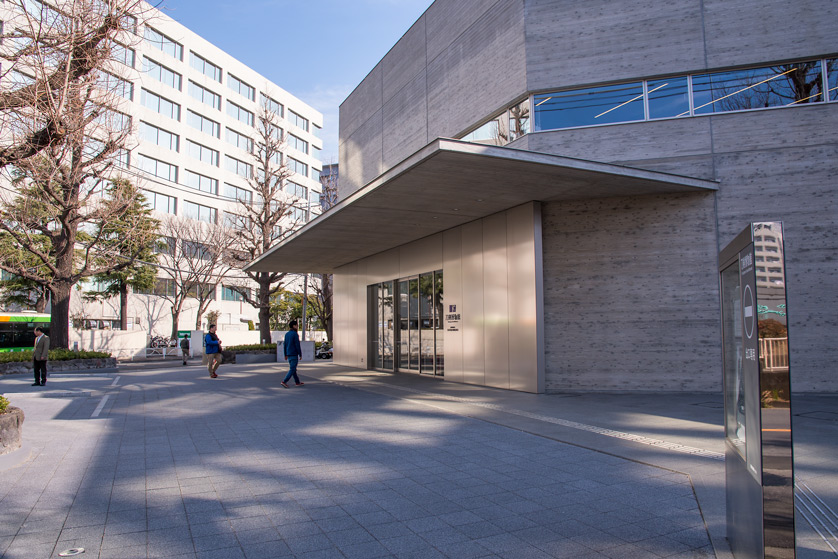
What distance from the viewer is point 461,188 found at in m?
11.9

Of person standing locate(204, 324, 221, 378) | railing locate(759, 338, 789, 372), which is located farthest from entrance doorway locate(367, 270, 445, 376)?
railing locate(759, 338, 789, 372)

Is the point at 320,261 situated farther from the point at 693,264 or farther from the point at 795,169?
the point at 795,169

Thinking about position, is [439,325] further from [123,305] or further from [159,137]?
[159,137]

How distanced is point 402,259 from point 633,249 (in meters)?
8.58

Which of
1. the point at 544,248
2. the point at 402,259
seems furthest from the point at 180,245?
the point at 544,248

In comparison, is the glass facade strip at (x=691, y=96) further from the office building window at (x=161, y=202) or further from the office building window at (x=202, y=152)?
the office building window at (x=202, y=152)

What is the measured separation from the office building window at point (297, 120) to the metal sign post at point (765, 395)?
214 ft

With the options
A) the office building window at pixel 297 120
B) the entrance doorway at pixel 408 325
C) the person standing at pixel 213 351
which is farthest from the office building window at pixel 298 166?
the person standing at pixel 213 351

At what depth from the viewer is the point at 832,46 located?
1235 centimetres

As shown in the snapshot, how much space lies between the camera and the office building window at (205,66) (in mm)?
50750

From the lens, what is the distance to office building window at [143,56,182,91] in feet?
151

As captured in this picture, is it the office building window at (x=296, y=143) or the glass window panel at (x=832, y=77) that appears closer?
the glass window panel at (x=832, y=77)

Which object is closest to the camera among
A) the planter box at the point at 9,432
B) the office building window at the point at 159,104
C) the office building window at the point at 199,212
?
the planter box at the point at 9,432

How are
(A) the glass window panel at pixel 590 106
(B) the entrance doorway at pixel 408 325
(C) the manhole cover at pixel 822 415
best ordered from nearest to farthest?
1. (C) the manhole cover at pixel 822 415
2. (A) the glass window panel at pixel 590 106
3. (B) the entrance doorway at pixel 408 325
